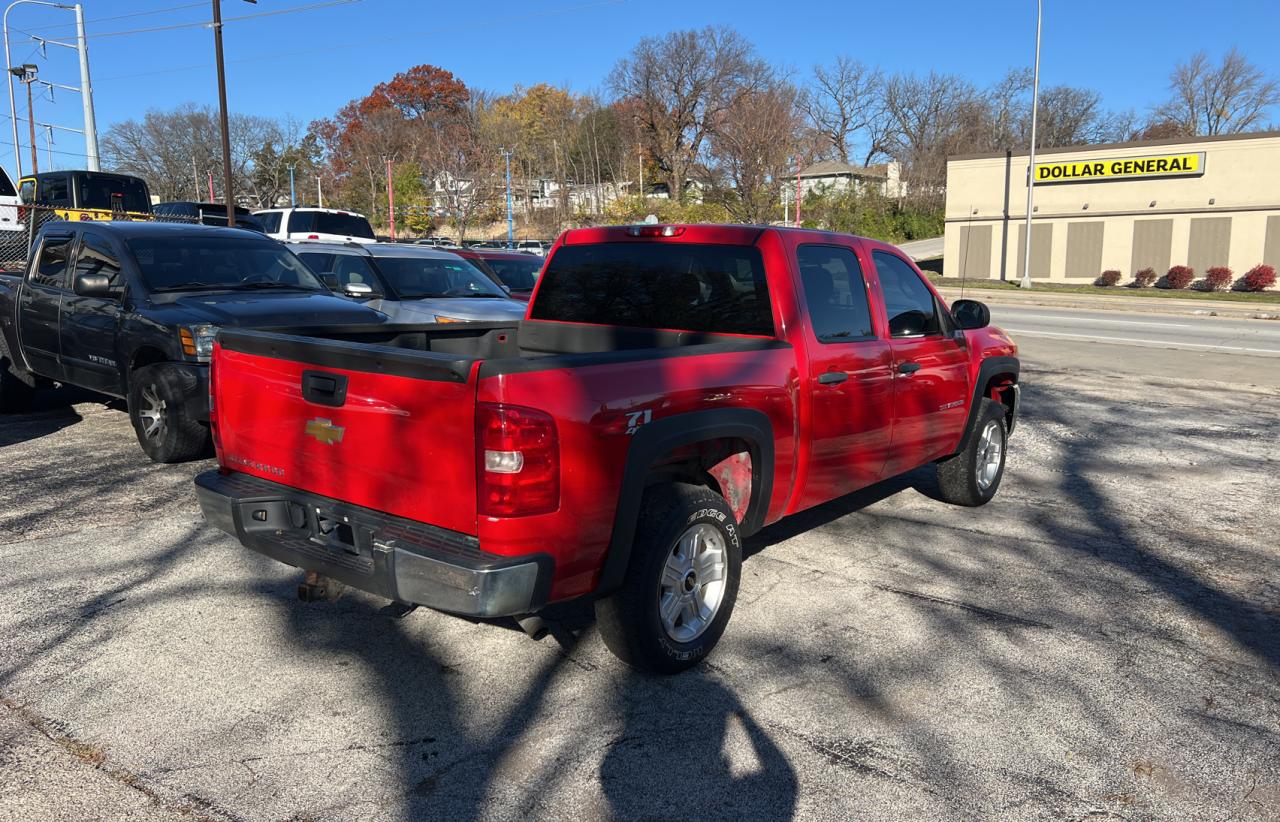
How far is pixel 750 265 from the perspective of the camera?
4676mm

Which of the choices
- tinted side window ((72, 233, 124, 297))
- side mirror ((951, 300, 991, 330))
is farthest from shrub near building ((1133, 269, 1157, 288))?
tinted side window ((72, 233, 124, 297))

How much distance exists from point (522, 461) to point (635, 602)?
834 millimetres

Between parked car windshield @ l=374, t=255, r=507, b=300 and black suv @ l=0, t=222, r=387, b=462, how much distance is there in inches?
114

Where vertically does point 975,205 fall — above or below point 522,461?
above

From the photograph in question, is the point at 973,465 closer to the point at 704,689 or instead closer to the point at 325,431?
the point at 704,689

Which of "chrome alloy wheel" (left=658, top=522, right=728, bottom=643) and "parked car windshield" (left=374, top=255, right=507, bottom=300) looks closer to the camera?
"chrome alloy wheel" (left=658, top=522, right=728, bottom=643)

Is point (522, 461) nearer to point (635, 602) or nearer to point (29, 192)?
point (635, 602)

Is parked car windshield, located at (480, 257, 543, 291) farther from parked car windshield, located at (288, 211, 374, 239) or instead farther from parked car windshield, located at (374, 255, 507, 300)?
parked car windshield, located at (288, 211, 374, 239)

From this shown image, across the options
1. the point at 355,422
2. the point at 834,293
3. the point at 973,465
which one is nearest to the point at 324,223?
the point at 973,465

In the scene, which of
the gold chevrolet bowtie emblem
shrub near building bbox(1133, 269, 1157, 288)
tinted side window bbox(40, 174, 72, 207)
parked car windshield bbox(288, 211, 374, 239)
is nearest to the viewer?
the gold chevrolet bowtie emblem

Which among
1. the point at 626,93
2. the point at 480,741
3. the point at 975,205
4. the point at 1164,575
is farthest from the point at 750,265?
the point at 626,93

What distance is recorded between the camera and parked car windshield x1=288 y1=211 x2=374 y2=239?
→ 19938 millimetres

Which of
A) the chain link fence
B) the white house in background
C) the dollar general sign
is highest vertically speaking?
the white house in background

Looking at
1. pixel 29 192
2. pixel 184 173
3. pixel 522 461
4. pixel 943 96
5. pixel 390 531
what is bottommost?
pixel 390 531
